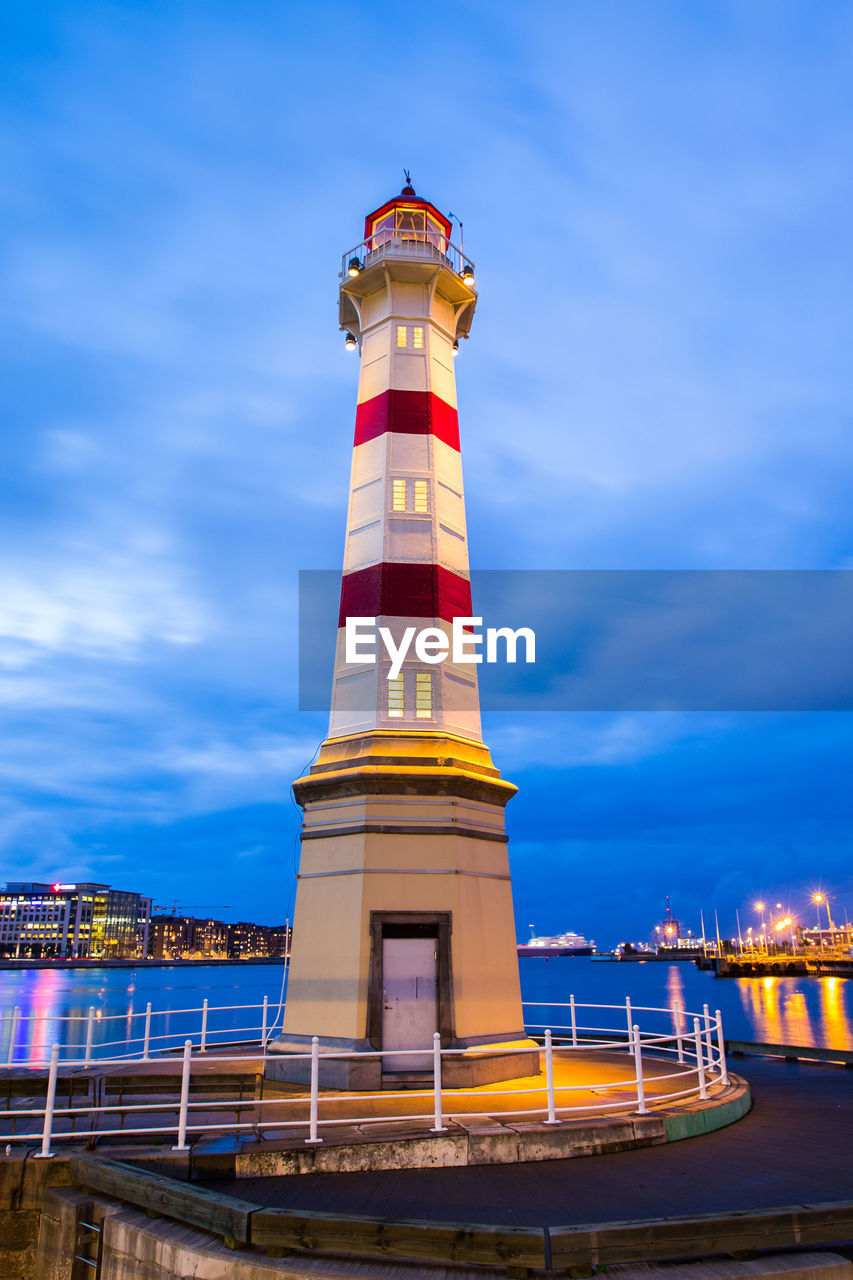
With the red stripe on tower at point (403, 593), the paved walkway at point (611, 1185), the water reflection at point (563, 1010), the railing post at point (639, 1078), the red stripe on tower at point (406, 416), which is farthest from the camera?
the water reflection at point (563, 1010)

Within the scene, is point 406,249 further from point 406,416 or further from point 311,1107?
point 311,1107

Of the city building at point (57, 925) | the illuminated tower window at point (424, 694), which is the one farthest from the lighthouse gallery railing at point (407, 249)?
the city building at point (57, 925)

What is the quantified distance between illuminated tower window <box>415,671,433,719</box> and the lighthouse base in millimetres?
4763

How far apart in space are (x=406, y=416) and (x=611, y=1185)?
11662mm

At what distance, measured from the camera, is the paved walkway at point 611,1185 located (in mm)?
6531

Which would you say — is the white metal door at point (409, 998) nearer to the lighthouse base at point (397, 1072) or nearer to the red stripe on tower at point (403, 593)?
the lighthouse base at point (397, 1072)

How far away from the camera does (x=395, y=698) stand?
535 inches

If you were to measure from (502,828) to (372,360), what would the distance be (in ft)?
28.5

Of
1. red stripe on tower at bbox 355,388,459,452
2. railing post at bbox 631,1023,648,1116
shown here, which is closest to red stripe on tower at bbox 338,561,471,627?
red stripe on tower at bbox 355,388,459,452

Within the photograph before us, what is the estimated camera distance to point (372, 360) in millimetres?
15812

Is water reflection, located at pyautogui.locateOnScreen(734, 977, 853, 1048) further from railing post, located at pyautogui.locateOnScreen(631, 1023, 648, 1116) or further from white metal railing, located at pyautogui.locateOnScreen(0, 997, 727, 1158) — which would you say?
railing post, located at pyautogui.locateOnScreen(631, 1023, 648, 1116)

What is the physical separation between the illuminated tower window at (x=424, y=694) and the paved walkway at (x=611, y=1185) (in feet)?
21.9

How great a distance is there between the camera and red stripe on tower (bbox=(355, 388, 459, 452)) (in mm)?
14977

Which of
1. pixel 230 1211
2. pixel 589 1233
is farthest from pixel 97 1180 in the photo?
pixel 589 1233
